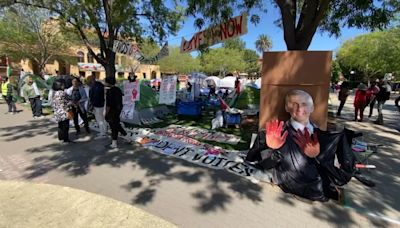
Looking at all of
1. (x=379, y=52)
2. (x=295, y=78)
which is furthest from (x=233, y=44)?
(x=295, y=78)

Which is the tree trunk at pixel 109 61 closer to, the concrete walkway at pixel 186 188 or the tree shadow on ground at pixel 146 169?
the tree shadow on ground at pixel 146 169

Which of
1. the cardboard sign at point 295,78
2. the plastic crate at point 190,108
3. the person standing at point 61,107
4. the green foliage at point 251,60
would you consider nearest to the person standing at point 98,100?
the person standing at point 61,107

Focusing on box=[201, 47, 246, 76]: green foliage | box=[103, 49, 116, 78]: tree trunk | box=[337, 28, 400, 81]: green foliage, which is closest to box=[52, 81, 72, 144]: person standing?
box=[103, 49, 116, 78]: tree trunk

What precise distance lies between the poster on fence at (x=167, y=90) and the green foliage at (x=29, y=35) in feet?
57.2

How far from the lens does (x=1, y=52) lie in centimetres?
3094

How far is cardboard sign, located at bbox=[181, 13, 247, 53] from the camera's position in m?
6.62

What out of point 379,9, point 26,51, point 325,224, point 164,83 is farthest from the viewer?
point 26,51

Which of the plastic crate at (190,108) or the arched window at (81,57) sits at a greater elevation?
the arched window at (81,57)

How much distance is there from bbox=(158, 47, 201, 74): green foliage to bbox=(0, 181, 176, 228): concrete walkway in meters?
56.2

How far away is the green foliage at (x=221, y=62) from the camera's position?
64.1 metres

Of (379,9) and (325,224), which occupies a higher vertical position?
(379,9)

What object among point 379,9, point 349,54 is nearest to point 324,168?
point 379,9

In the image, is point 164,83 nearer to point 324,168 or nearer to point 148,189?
point 148,189

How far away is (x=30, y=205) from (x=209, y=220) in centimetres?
241
